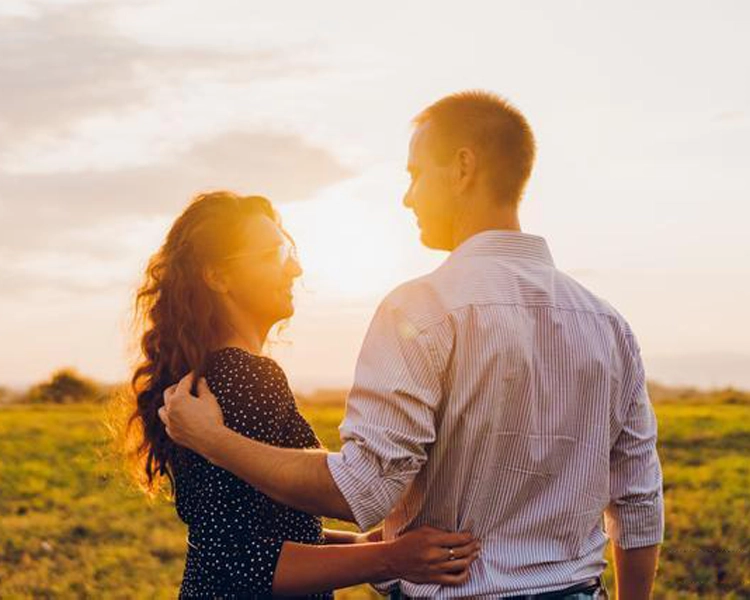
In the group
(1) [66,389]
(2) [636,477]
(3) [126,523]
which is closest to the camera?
(2) [636,477]

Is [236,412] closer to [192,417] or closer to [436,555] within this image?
[192,417]

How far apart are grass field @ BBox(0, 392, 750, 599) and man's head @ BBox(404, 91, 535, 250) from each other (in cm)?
331

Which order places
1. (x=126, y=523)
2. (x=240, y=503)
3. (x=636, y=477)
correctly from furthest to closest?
1. (x=126, y=523)
2. (x=636, y=477)
3. (x=240, y=503)

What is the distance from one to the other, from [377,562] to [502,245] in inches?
34.1

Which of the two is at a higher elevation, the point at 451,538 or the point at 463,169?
the point at 463,169

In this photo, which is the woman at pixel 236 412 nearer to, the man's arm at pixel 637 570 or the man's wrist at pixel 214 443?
the man's wrist at pixel 214 443

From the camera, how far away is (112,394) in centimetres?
364

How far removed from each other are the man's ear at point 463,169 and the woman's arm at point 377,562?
2.90 feet

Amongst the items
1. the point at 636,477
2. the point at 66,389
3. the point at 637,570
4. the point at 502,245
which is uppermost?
the point at 502,245

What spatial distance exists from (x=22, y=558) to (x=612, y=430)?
280 inches

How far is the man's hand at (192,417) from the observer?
269 centimetres

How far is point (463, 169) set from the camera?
105 inches

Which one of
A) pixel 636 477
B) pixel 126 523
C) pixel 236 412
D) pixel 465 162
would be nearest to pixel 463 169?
pixel 465 162

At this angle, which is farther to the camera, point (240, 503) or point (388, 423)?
point (240, 503)
